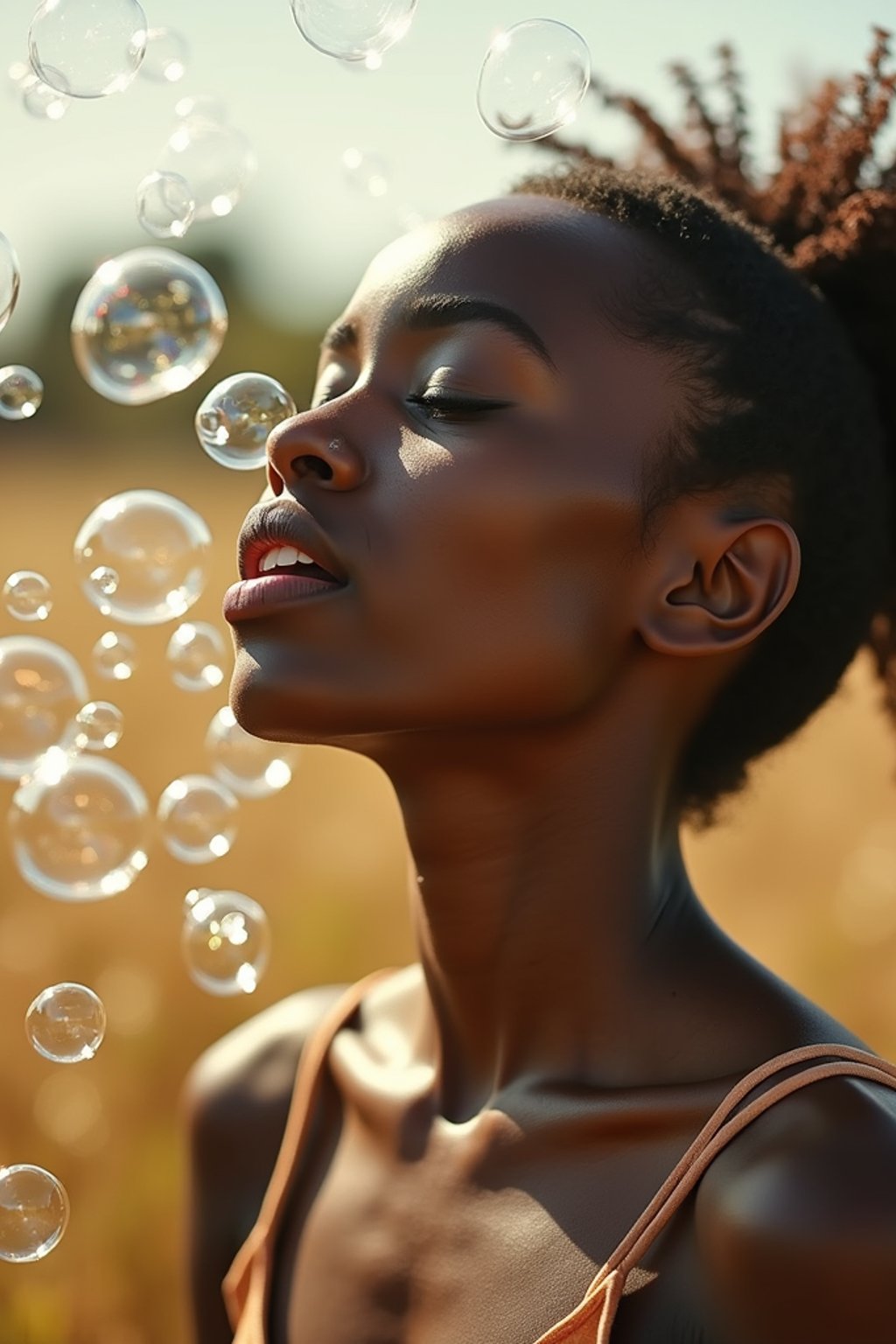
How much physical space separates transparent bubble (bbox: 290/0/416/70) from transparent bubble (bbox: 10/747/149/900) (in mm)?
1119

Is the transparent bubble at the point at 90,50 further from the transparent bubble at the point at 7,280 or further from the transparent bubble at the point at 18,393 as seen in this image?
the transparent bubble at the point at 18,393

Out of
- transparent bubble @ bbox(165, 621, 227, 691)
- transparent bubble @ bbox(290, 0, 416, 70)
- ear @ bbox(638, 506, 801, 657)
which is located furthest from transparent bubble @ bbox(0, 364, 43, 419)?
ear @ bbox(638, 506, 801, 657)

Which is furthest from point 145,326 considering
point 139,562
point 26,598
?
point 26,598

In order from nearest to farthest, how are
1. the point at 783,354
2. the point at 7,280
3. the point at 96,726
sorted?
the point at 783,354, the point at 7,280, the point at 96,726

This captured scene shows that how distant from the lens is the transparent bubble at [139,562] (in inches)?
102

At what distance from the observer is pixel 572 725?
6.98 feet

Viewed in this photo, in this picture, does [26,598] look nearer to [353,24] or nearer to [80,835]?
[80,835]

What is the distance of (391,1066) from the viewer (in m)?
2.45

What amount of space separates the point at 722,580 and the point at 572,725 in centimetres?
28

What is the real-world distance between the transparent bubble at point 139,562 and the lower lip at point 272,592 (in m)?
0.57

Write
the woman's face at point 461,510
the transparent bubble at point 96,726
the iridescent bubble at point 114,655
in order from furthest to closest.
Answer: the iridescent bubble at point 114,655, the transparent bubble at point 96,726, the woman's face at point 461,510

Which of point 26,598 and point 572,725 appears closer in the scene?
point 572,725

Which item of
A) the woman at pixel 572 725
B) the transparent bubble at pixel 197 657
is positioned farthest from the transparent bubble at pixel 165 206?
the transparent bubble at pixel 197 657

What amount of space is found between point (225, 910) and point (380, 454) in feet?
3.18
